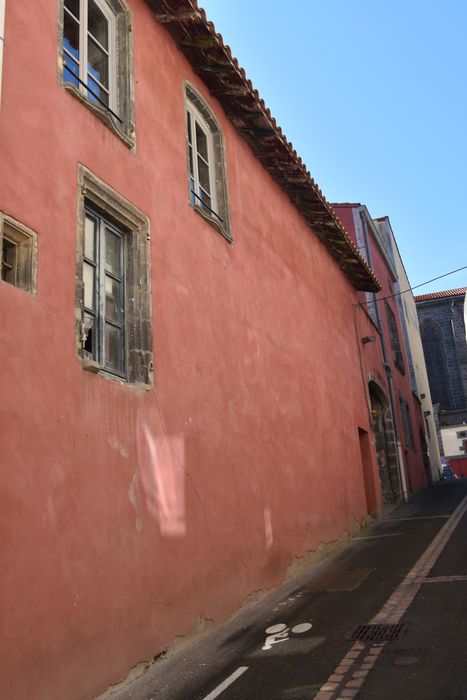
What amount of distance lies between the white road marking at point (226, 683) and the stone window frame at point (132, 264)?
2.47 meters

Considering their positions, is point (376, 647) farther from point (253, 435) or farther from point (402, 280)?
point (402, 280)

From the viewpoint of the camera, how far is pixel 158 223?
6434 millimetres

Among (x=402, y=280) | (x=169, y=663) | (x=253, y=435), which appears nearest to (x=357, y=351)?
(x=253, y=435)

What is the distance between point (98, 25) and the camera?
648 cm

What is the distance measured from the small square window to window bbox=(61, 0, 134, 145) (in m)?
1.73

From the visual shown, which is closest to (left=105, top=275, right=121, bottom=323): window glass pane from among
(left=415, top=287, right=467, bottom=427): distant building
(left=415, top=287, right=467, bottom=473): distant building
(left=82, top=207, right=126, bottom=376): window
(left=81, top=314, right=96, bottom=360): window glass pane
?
(left=82, top=207, right=126, bottom=376): window

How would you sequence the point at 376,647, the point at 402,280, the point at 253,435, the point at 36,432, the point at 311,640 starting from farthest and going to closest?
the point at 402,280, the point at 253,435, the point at 311,640, the point at 376,647, the point at 36,432

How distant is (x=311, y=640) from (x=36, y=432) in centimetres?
315

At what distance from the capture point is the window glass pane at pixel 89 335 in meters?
5.17

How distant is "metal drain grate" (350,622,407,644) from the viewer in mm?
5301

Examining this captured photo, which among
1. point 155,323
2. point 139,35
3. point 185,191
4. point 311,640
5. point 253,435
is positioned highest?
point 139,35

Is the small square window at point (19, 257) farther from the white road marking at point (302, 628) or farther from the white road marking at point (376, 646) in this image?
the white road marking at point (302, 628)

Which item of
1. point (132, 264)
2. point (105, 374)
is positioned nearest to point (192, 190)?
point (132, 264)

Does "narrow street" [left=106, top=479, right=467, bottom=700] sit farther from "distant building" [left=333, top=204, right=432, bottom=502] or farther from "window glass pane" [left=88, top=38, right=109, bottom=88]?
"distant building" [left=333, top=204, right=432, bottom=502]
